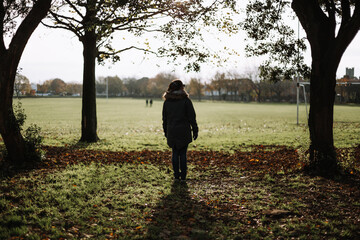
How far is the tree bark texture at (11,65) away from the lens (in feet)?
23.2

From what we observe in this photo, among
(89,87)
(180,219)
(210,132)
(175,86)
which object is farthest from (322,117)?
(210,132)

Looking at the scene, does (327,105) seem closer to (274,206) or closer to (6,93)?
(274,206)

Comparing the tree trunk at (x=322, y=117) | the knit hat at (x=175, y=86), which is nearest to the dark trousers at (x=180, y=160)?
the knit hat at (x=175, y=86)

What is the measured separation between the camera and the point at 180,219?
469 centimetres

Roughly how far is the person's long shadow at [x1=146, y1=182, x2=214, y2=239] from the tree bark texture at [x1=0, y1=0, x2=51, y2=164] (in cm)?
447

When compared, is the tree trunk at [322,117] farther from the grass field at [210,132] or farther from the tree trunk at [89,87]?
the tree trunk at [89,87]

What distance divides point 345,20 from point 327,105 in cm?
203

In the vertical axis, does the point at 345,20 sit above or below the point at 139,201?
above

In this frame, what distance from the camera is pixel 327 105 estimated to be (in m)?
6.91

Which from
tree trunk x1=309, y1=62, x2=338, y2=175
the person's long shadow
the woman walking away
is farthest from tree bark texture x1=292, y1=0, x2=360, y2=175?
the person's long shadow

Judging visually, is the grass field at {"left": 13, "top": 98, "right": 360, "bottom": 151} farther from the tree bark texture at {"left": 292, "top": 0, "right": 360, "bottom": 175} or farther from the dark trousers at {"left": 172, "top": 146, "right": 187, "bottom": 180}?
the dark trousers at {"left": 172, "top": 146, "right": 187, "bottom": 180}

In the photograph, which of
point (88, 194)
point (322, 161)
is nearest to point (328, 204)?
point (322, 161)

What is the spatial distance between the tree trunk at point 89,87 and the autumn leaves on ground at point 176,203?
5.55 meters

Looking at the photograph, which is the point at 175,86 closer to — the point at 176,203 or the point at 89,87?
the point at 176,203
